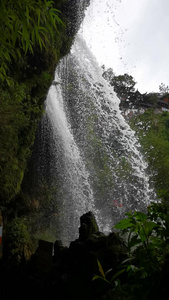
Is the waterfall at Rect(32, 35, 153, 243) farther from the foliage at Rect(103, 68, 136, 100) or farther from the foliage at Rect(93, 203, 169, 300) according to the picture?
the foliage at Rect(103, 68, 136, 100)

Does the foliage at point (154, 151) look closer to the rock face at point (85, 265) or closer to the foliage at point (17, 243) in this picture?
the foliage at point (17, 243)

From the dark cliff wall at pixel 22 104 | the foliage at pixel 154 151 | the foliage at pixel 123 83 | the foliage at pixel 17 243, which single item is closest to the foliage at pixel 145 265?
the dark cliff wall at pixel 22 104

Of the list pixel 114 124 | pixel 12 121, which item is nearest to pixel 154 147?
pixel 114 124

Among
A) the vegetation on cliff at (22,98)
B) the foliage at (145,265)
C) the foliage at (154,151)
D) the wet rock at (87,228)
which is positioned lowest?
the foliage at (145,265)

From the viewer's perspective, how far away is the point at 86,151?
1356 cm

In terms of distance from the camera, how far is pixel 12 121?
4.66 m

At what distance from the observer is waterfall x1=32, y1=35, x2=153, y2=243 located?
30.0 feet

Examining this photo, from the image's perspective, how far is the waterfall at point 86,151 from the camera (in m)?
9.14

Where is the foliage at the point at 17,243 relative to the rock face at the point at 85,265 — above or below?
above

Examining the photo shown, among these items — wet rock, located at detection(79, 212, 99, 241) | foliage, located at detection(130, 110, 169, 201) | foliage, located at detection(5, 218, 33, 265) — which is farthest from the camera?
foliage, located at detection(130, 110, 169, 201)

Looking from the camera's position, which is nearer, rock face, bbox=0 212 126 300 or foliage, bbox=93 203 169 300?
foliage, bbox=93 203 169 300

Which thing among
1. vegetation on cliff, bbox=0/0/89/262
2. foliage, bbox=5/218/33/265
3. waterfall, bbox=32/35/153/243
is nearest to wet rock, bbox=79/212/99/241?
vegetation on cliff, bbox=0/0/89/262

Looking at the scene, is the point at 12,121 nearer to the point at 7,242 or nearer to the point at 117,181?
the point at 7,242

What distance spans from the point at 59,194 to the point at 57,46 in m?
5.37
